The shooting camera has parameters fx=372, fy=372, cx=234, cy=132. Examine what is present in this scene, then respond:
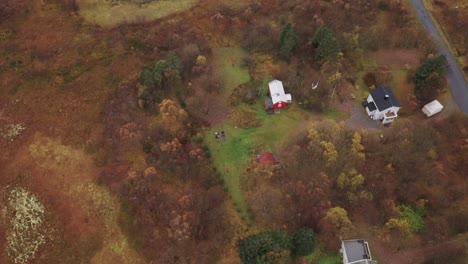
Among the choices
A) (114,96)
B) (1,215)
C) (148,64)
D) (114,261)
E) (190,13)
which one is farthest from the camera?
(190,13)

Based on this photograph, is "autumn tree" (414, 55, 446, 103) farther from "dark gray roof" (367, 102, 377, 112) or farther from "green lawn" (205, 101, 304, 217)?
"green lawn" (205, 101, 304, 217)

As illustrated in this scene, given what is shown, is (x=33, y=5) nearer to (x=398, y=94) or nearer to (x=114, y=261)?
(x=114, y=261)

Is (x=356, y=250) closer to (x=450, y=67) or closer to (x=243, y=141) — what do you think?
(x=243, y=141)

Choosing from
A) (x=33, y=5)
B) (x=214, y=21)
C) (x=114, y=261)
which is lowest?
(x=114, y=261)

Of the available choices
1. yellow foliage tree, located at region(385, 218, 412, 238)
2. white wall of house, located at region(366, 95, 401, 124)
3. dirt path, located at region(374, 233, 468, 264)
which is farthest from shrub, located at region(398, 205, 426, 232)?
white wall of house, located at region(366, 95, 401, 124)

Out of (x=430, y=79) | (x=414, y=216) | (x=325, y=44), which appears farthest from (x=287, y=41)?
(x=414, y=216)

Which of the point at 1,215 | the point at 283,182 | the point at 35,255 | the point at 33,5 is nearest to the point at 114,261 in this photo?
the point at 35,255

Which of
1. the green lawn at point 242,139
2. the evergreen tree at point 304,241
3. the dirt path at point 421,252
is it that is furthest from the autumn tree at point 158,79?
the dirt path at point 421,252
